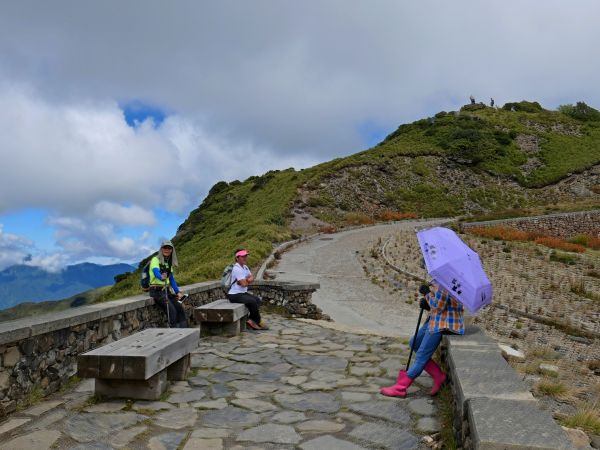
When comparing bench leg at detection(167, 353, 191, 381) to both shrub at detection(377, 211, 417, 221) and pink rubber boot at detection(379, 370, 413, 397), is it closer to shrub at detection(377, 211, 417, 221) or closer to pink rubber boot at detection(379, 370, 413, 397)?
pink rubber boot at detection(379, 370, 413, 397)

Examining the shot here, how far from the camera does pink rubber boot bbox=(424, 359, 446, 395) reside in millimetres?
4848

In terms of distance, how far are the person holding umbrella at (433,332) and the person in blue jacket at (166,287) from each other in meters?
3.94

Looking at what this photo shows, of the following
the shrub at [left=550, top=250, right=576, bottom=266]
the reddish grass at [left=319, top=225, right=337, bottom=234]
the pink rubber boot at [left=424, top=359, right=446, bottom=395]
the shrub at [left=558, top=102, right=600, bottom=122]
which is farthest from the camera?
the shrub at [left=558, top=102, right=600, bottom=122]

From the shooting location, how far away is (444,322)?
4.96 meters

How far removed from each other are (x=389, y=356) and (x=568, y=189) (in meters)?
48.2

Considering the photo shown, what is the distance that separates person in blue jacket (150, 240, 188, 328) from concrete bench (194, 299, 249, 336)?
390 mm

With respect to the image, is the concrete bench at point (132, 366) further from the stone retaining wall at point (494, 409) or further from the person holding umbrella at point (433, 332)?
the stone retaining wall at point (494, 409)

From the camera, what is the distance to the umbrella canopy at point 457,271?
4438 millimetres

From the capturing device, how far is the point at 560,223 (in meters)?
32.0

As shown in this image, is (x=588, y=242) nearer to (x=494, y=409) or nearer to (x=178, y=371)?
(x=178, y=371)

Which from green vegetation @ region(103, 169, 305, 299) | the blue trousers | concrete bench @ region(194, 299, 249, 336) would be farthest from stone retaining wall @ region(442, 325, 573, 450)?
green vegetation @ region(103, 169, 305, 299)

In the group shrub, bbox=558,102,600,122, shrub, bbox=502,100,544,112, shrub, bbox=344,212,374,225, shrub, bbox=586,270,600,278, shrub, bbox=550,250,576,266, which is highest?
shrub, bbox=502,100,544,112

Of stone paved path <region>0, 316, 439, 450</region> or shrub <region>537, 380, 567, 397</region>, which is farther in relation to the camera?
shrub <region>537, 380, 567, 397</region>

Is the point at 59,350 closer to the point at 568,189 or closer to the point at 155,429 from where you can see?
the point at 155,429
